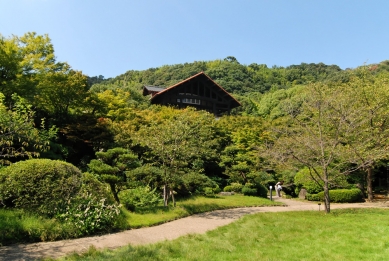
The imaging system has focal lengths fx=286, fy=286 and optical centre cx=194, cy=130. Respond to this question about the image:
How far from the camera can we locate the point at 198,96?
109 feet

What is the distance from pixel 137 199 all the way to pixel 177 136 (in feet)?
8.81

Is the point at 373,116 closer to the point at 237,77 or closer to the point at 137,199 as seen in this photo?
the point at 137,199

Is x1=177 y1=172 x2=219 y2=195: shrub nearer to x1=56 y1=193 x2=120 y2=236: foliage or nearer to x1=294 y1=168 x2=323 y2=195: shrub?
x1=56 y1=193 x2=120 y2=236: foliage

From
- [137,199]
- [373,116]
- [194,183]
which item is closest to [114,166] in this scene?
[137,199]

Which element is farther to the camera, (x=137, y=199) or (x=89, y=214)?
(x=137, y=199)

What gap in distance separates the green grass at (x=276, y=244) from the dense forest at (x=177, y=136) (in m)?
2.76

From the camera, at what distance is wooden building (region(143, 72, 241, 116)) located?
31545mm

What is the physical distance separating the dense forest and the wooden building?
332 inches

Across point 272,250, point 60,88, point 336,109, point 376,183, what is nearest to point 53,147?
point 60,88

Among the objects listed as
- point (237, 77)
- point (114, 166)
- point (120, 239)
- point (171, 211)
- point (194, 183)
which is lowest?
point (120, 239)

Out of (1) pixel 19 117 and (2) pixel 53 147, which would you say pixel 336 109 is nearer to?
(1) pixel 19 117

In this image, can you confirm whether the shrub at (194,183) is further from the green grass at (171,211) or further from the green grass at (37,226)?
the green grass at (37,226)

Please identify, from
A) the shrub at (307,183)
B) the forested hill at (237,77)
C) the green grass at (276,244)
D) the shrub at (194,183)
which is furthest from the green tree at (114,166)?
the forested hill at (237,77)

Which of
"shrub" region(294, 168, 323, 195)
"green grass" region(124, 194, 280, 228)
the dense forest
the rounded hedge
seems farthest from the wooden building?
the rounded hedge
